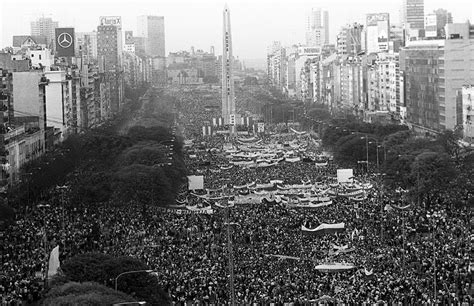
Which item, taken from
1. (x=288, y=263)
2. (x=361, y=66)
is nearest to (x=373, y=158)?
(x=288, y=263)

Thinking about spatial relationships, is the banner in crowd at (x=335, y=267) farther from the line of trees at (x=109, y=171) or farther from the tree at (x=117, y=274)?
the line of trees at (x=109, y=171)

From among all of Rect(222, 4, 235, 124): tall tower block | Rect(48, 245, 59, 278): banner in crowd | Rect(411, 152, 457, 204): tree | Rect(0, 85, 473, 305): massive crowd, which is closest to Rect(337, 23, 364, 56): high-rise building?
Rect(222, 4, 235, 124): tall tower block

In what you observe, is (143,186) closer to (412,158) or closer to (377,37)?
(412,158)

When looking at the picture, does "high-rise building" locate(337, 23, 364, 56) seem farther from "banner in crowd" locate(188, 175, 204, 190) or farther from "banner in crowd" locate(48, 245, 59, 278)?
"banner in crowd" locate(48, 245, 59, 278)

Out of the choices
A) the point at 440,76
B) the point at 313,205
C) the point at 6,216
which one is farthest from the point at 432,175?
the point at 440,76

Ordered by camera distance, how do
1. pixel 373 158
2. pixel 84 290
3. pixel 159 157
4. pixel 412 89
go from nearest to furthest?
pixel 84 290, pixel 159 157, pixel 373 158, pixel 412 89

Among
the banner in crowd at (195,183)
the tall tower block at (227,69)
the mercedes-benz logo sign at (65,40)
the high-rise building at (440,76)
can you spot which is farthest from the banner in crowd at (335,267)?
the tall tower block at (227,69)

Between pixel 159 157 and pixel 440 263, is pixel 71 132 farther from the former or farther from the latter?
pixel 440 263
